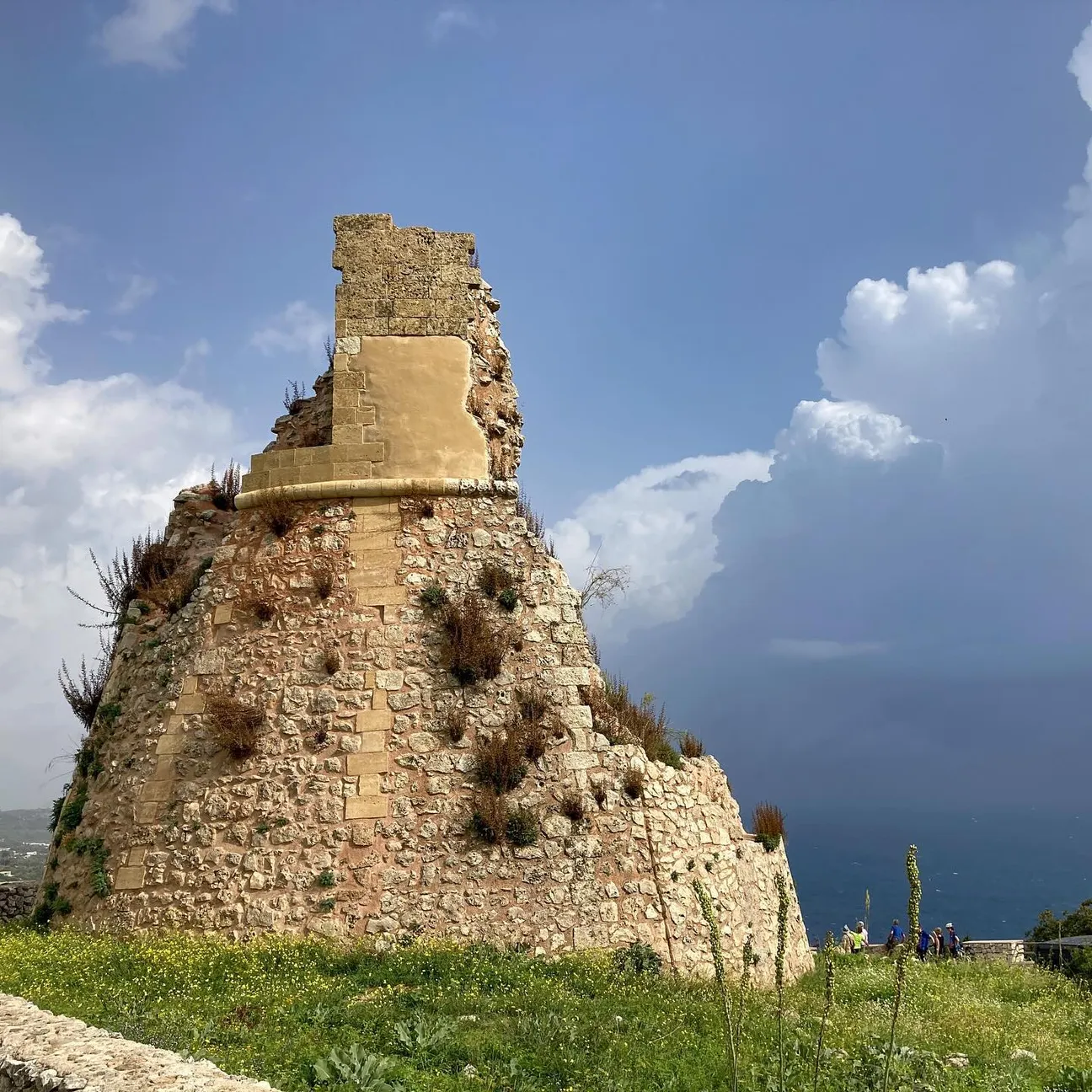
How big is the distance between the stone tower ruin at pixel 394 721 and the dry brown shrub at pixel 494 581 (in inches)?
1.0

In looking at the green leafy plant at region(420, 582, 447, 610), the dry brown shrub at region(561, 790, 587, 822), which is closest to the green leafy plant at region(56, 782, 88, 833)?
the green leafy plant at region(420, 582, 447, 610)

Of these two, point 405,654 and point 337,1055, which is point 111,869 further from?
point 337,1055

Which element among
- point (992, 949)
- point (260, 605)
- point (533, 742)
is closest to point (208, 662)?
point (260, 605)

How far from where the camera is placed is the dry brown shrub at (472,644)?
991 cm

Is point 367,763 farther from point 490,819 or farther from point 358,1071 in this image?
point 358,1071

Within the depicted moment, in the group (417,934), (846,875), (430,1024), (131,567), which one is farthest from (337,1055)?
(846,875)

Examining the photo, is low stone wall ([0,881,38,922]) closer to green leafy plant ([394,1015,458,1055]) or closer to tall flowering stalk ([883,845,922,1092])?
green leafy plant ([394,1015,458,1055])

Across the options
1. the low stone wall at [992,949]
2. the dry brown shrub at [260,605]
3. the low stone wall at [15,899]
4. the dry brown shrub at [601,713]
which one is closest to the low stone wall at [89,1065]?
the dry brown shrub at [260,605]

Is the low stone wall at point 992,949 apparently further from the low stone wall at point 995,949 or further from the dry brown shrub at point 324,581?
the dry brown shrub at point 324,581

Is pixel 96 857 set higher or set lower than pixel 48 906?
higher

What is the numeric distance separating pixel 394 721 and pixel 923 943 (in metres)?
15.9

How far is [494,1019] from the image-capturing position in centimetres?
671

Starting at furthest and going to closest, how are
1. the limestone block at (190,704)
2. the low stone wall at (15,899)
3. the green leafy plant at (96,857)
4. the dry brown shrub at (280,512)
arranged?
the low stone wall at (15,899) < the dry brown shrub at (280,512) < the limestone block at (190,704) < the green leafy plant at (96,857)

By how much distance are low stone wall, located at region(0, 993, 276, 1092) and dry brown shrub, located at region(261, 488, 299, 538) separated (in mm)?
6080
